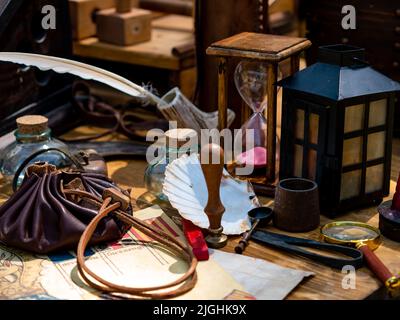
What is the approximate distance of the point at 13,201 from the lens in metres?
1.44

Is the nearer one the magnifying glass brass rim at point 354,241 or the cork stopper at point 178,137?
the magnifying glass brass rim at point 354,241

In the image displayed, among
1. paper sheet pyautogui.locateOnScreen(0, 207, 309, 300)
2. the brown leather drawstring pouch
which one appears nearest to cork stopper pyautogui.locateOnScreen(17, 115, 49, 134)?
the brown leather drawstring pouch

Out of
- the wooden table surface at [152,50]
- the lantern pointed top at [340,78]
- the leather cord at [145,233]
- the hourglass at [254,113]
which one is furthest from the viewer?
the wooden table surface at [152,50]

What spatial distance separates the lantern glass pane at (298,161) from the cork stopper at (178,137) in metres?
0.21

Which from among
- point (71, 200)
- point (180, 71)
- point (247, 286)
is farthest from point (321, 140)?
point (180, 71)

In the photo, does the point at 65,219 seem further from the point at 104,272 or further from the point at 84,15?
the point at 84,15

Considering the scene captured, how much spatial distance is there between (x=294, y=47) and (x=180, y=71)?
0.66 metres

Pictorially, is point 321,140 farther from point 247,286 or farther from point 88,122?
point 88,122

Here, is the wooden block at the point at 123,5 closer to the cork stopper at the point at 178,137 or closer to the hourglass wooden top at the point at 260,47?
the hourglass wooden top at the point at 260,47

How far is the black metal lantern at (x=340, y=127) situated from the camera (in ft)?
4.95

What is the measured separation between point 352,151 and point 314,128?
3.5 inches

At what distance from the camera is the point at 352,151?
5.06 ft

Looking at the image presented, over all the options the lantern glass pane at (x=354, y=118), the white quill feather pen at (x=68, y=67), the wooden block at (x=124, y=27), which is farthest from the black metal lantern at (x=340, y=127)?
the wooden block at (x=124, y=27)

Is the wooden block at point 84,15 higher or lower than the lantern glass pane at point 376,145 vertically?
higher
